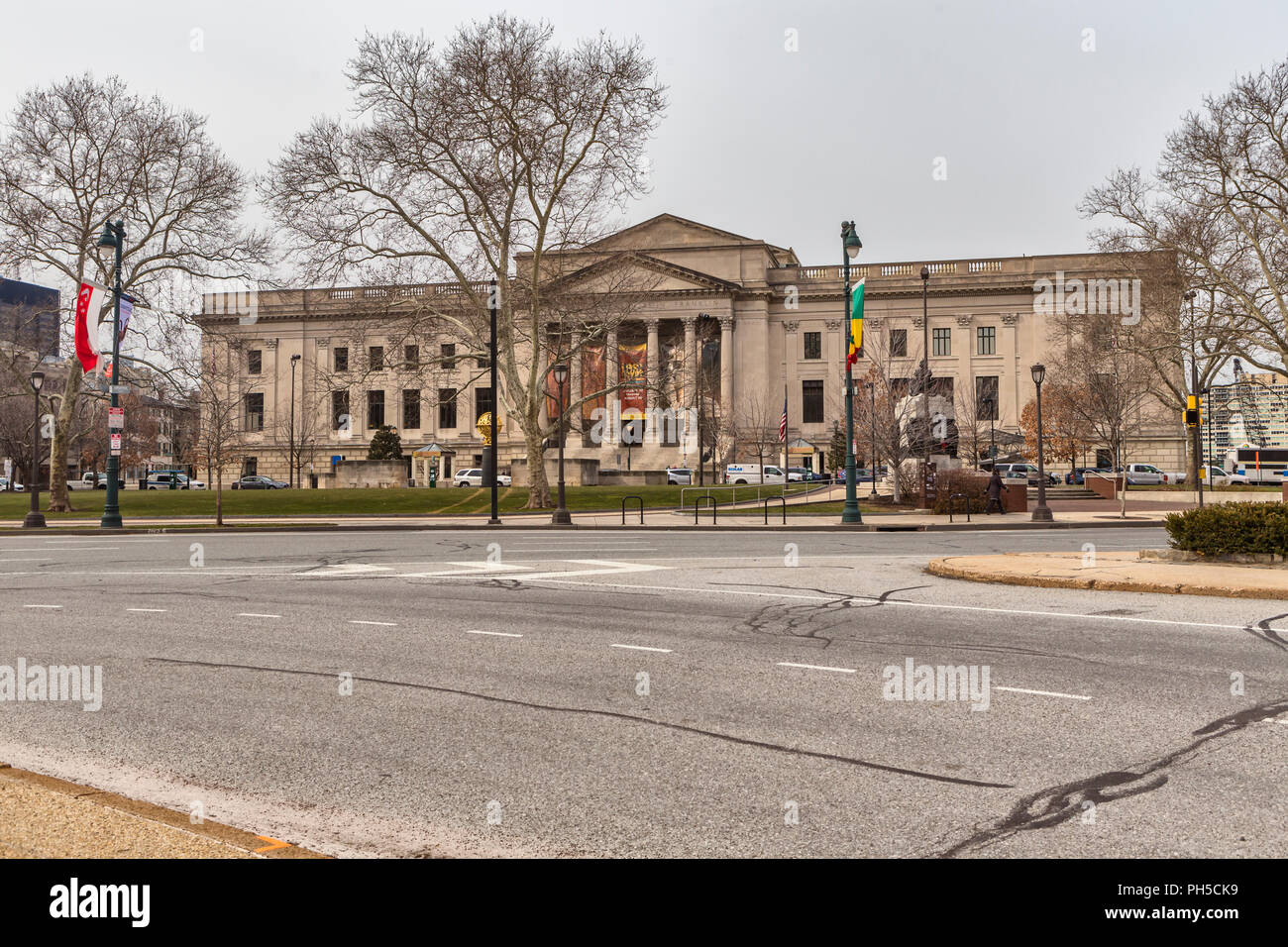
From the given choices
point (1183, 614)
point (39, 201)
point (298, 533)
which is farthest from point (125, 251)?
point (1183, 614)

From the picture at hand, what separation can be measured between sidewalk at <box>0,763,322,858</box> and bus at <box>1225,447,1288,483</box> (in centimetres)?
9394

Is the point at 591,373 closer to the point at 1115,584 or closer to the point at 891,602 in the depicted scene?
the point at 1115,584

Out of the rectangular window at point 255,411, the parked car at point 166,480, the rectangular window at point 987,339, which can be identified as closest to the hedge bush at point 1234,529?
the rectangular window at point 987,339

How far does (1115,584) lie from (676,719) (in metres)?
8.58

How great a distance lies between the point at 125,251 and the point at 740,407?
2136 inches

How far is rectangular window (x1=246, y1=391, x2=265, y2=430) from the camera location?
323 feet

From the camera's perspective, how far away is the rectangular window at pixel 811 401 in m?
93.9

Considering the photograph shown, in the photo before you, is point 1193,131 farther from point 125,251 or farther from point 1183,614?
point 125,251

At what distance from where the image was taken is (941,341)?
91312mm

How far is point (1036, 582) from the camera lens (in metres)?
13.9

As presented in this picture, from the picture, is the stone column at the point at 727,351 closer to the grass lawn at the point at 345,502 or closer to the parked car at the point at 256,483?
the parked car at the point at 256,483

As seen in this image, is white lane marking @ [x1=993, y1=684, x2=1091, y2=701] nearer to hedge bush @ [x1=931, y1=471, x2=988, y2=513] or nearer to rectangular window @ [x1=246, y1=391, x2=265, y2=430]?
hedge bush @ [x1=931, y1=471, x2=988, y2=513]

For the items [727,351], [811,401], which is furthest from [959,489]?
[811,401]

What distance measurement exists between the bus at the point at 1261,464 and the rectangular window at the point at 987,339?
2207 centimetres
